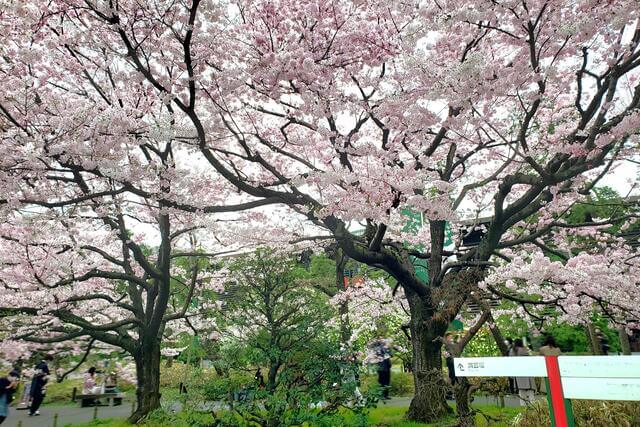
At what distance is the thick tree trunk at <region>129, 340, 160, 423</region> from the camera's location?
11.0m

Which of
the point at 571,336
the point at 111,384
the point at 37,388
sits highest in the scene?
the point at 571,336

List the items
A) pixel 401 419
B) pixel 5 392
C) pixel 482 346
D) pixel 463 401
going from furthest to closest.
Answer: pixel 482 346 < pixel 5 392 < pixel 401 419 < pixel 463 401

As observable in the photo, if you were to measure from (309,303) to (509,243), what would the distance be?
4.54 meters

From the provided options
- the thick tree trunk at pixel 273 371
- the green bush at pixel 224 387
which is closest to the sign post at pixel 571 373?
the thick tree trunk at pixel 273 371

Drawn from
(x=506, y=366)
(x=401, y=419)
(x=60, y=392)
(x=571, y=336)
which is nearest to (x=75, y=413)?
(x=60, y=392)

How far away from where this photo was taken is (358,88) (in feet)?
26.7

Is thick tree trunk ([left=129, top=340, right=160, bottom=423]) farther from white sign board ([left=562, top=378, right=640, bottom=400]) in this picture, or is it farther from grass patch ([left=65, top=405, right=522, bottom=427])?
white sign board ([left=562, top=378, right=640, bottom=400])

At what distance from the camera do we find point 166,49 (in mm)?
6980

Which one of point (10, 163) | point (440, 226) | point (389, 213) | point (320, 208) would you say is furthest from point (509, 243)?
point (10, 163)

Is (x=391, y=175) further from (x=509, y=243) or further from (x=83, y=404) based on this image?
(x=83, y=404)

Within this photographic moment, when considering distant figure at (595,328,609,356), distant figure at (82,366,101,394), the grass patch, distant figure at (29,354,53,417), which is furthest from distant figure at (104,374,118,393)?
distant figure at (595,328,609,356)

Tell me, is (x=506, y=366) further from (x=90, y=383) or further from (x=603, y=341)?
(x=90, y=383)

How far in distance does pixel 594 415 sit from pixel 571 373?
327cm

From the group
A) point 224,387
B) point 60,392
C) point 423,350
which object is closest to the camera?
point 224,387
